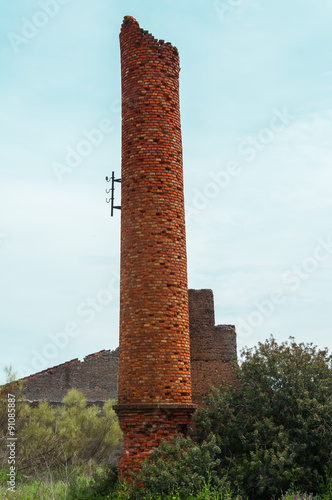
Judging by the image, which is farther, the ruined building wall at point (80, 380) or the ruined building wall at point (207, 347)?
the ruined building wall at point (80, 380)

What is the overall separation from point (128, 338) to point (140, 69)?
6.11 meters

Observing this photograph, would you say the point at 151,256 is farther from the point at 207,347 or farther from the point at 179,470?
the point at 179,470

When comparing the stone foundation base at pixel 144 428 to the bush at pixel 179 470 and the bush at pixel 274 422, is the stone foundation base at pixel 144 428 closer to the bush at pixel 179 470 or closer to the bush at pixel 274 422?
the bush at pixel 179 470

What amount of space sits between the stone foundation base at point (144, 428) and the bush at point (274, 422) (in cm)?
87

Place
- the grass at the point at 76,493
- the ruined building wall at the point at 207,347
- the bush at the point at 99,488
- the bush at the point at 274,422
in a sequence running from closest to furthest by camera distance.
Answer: the grass at the point at 76,493
the bush at the point at 274,422
the bush at the point at 99,488
the ruined building wall at the point at 207,347

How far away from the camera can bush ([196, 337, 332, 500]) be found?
10.3 meters

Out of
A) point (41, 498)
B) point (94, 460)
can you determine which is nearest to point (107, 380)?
point (94, 460)

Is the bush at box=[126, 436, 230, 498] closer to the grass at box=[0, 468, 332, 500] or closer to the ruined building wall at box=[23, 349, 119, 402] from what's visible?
the grass at box=[0, 468, 332, 500]

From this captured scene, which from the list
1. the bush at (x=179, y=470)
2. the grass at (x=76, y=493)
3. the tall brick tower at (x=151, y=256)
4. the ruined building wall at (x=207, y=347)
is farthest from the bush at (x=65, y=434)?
the bush at (x=179, y=470)

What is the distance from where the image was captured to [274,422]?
1103 centimetres

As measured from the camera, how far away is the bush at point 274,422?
10312 millimetres

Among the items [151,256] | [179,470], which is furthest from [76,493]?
[151,256]

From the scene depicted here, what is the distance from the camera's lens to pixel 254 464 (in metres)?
10.1

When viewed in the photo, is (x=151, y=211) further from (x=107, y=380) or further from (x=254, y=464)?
(x=107, y=380)
